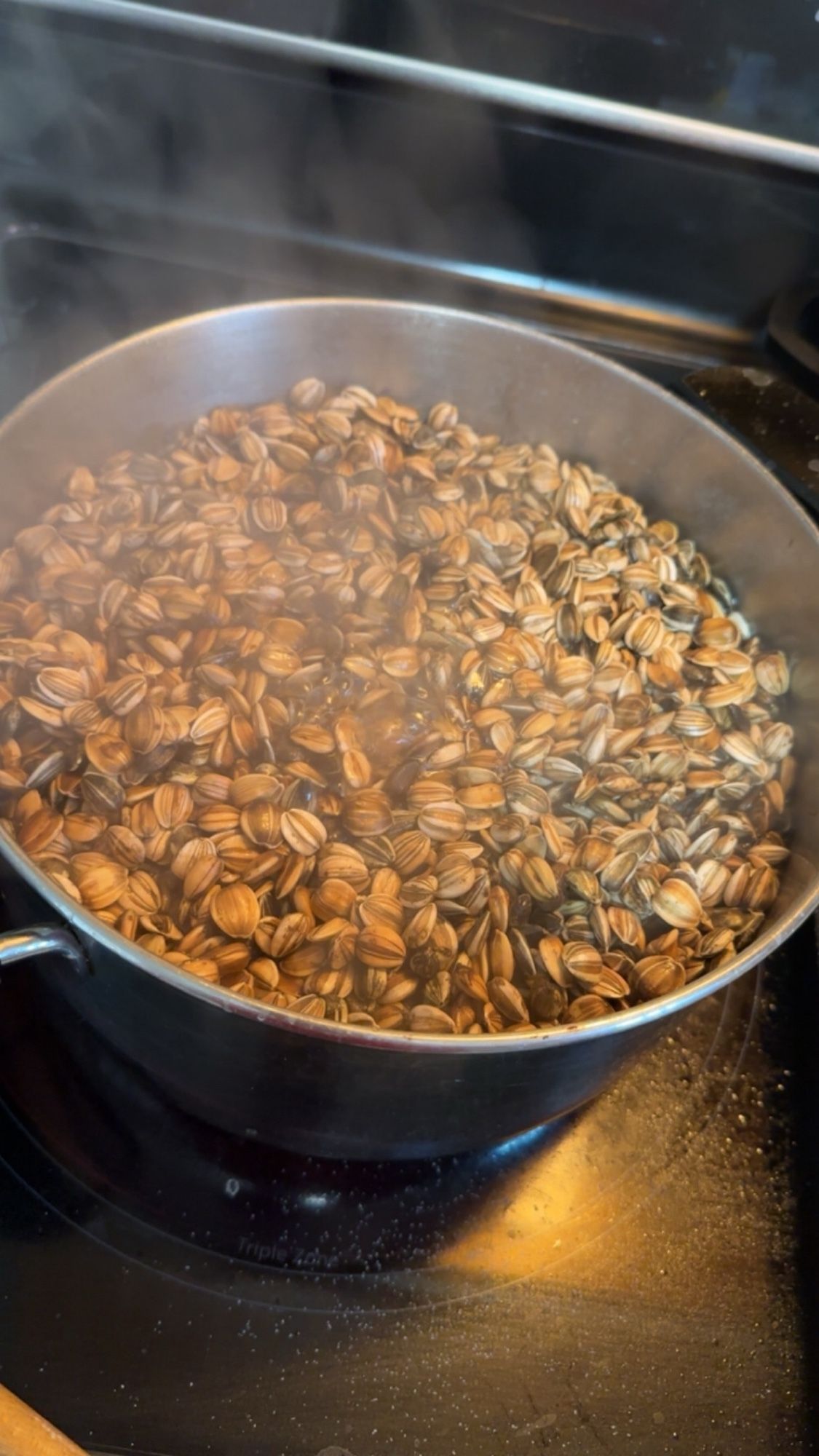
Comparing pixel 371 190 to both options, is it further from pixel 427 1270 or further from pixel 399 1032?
pixel 427 1270

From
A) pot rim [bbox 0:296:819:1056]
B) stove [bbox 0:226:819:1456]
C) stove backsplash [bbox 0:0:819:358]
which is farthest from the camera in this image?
stove backsplash [bbox 0:0:819:358]

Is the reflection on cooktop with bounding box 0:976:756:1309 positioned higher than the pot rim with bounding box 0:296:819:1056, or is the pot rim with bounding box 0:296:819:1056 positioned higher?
the pot rim with bounding box 0:296:819:1056

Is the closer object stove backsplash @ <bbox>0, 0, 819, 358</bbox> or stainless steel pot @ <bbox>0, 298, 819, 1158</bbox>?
stainless steel pot @ <bbox>0, 298, 819, 1158</bbox>

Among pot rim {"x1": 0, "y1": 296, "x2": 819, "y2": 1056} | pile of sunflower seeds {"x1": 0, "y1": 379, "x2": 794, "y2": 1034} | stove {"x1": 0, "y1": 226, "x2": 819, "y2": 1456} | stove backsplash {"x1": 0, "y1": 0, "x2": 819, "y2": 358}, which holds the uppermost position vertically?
stove backsplash {"x1": 0, "y1": 0, "x2": 819, "y2": 358}

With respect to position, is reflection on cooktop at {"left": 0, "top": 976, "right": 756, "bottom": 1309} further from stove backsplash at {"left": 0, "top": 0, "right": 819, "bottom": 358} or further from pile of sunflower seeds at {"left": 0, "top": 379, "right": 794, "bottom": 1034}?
stove backsplash at {"left": 0, "top": 0, "right": 819, "bottom": 358}

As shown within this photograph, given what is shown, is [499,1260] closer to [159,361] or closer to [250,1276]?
[250,1276]

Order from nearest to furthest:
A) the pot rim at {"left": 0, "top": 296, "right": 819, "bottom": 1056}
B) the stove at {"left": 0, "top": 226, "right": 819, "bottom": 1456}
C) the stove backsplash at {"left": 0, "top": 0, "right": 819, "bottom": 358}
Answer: the pot rim at {"left": 0, "top": 296, "right": 819, "bottom": 1056}
the stove at {"left": 0, "top": 226, "right": 819, "bottom": 1456}
the stove backsplash at {"left": 0, "top": 0, "right": 819, "bottom": 358}

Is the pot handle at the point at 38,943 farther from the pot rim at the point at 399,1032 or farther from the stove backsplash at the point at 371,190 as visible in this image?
the stove backsplash at the point at 371,190

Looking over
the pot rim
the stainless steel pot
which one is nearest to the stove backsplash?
the stainless steel pot
